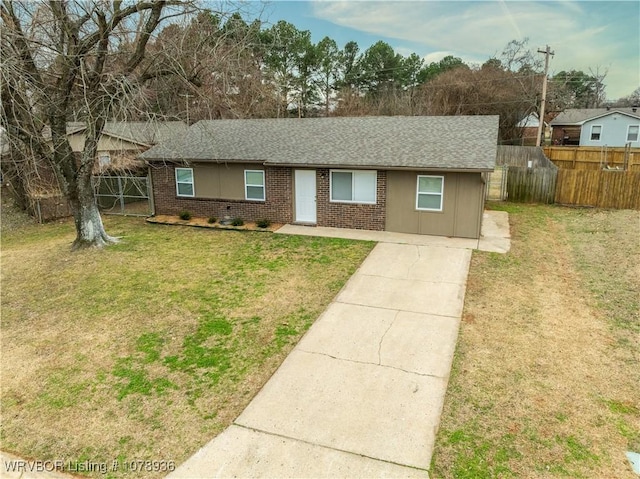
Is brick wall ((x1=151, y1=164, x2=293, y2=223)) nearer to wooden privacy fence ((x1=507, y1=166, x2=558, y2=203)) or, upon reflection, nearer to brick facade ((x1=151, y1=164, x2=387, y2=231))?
brick facade ((x1=151, y1=164, x2=387, y2=231))

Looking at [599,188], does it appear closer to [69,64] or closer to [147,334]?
[147,334]

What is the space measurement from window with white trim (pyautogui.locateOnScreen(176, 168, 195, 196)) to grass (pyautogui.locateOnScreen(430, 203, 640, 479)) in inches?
420

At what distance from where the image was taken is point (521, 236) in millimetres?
12859

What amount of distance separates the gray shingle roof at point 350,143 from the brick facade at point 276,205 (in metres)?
0.62

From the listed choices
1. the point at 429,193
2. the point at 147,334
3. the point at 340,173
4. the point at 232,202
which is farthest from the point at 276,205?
the point at 147,334

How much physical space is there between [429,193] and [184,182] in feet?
30.1

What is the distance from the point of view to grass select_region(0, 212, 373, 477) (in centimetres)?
507

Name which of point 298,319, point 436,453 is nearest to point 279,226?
point 298,319

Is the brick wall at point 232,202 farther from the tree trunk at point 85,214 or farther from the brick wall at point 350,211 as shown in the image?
the tree trunk at point 85,214

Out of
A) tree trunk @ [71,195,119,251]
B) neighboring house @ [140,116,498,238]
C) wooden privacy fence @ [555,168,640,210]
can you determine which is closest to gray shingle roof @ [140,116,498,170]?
neighboring house @ [140,116,498,238]

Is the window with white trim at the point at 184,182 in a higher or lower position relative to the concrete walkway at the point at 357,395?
higher

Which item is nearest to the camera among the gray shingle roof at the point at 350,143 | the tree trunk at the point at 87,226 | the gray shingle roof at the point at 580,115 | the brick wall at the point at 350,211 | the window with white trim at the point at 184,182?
the tree trunk at the point at 87,226

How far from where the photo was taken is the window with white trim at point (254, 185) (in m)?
14.8

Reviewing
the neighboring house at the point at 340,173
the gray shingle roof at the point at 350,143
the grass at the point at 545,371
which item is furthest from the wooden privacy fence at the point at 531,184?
the grass at the point at 545,371
